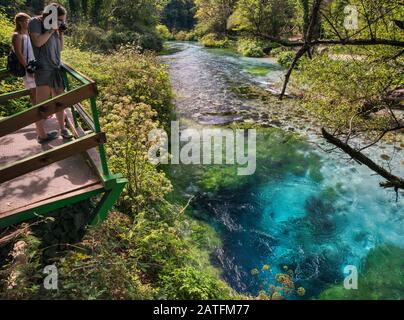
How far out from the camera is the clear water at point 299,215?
813cm

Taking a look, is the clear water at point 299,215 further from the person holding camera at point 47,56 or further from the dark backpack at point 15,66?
the dark backpack at point 15,66

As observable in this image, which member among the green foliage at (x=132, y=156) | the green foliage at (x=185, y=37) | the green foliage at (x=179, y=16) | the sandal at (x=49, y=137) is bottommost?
the green foliage at (x=132, y=156)

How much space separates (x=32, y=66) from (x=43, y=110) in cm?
205

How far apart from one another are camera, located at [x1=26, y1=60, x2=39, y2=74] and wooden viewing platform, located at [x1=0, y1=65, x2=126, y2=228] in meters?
0.52

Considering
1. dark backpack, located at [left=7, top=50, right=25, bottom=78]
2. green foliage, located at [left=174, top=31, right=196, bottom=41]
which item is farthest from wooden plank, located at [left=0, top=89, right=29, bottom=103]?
green foliage, located at [left=174, top=31, right=196, bottom=41]

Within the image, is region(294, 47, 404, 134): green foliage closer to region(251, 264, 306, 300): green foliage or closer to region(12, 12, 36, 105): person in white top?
region(251, 264, 306, 300): green foliage

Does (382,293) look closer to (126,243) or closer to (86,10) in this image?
(126,243)

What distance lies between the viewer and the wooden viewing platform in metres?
4.44

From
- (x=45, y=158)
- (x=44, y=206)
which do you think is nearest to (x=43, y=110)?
(x=45, y=158)

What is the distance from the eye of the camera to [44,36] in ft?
18.9

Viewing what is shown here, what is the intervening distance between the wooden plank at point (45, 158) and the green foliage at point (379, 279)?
5.70m

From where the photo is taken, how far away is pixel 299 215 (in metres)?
9.92

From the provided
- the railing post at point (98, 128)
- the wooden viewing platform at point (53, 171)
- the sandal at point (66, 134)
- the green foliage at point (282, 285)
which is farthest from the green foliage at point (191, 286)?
the sandal at point (66, 134)
